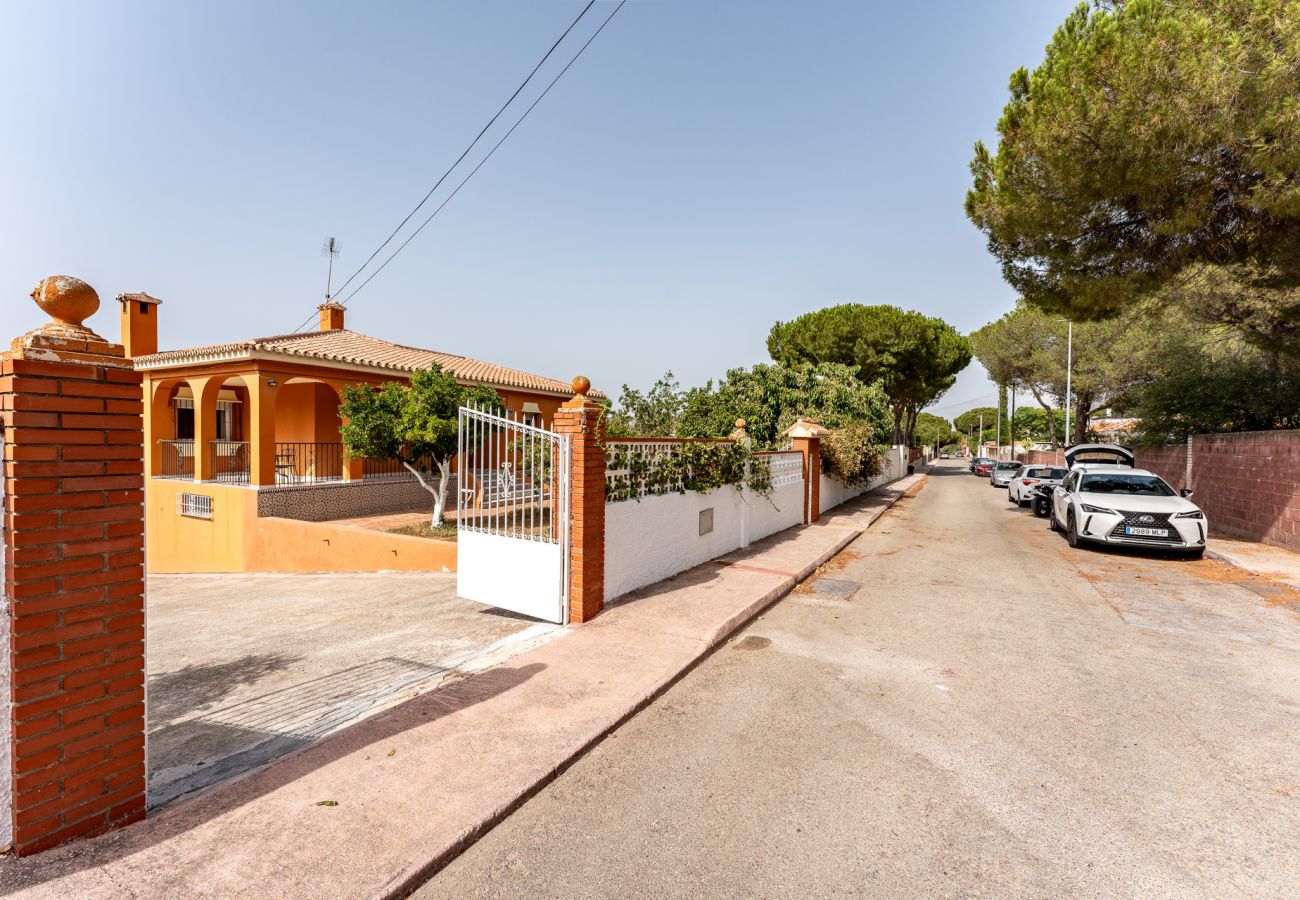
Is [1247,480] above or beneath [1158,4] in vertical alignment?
beneath

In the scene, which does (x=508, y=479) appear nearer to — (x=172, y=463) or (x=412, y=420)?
(x=412, y=420)

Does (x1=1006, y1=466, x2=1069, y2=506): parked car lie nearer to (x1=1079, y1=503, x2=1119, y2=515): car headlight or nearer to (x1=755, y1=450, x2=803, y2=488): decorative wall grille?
(x1=1079, y1=503, x2=1119, y2=515): car headlight

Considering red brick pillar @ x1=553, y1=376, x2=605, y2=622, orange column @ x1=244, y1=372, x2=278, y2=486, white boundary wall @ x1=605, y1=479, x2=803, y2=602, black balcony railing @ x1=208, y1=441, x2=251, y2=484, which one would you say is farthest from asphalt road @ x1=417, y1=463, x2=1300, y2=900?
black balcony railing @ x1=208, y1=441, x2=251, y2=484

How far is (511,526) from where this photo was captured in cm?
636

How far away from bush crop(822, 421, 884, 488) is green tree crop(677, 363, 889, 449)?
407 millimetres

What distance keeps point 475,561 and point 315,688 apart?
2142 mm

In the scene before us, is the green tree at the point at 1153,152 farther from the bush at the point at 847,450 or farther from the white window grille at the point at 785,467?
the white window grille at the point at 785,467

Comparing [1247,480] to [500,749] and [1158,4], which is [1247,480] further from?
[500,749]

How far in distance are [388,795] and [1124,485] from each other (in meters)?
12.7

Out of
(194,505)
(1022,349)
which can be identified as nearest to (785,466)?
(194,505)

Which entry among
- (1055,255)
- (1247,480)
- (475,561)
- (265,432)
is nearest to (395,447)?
(265,432)

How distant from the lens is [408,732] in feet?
11.8

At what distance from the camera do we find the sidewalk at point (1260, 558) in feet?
27.8

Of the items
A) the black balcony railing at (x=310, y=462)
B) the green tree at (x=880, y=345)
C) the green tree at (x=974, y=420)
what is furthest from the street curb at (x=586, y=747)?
the green tree at (x=974, y=420)
